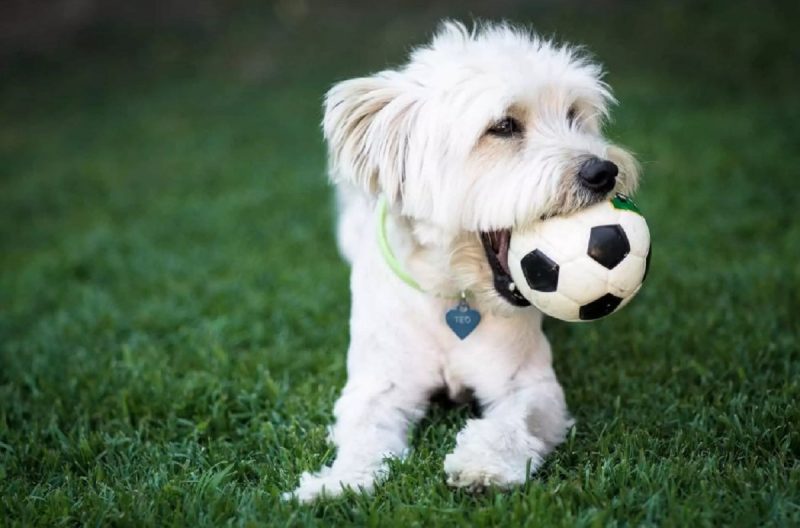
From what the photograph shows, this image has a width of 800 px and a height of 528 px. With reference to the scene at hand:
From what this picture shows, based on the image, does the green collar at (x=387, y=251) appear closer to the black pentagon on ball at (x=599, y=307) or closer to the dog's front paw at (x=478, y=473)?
the black pentagon on ball at (x=599, y=307)

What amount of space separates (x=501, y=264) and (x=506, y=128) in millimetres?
515

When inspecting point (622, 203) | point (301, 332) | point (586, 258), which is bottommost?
point (301, 332)

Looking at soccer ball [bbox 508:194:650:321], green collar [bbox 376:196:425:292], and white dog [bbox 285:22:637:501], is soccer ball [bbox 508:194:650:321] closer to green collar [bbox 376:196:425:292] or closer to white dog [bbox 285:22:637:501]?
white dog [bbox 285:22:637:501]

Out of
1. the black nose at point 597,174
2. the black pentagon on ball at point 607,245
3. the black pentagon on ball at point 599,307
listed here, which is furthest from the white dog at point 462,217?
the black pentagon on ball at point 599,307

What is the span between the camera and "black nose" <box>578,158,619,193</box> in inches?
118

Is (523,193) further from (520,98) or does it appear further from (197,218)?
(197,218)

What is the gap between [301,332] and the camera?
5109 mm

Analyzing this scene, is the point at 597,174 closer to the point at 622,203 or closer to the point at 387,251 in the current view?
the point at 622,203

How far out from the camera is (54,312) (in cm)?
587

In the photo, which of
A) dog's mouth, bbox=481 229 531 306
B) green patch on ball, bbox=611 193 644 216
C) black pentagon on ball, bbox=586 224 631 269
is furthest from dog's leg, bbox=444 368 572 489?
green patch on ball, bbox=611 193 644 216

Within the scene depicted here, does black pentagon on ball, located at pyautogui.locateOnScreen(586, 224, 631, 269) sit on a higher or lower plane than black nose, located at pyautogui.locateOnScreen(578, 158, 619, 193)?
lower

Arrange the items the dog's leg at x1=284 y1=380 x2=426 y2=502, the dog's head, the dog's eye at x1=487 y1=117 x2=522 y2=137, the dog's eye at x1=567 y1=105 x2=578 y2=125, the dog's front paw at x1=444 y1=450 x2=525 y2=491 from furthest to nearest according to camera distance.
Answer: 1. the dog's eye at x1=567 y1=105 x2=578 y2=125
2. the dog's eye at x1=487 y1=117 x2=522 y2=137
3. the dog's head
4. the dog's leg at x1=284 y1=380 x2=426 y2=502
5. the dog's front paw at x1=444 y1=450 x2=525 y2=491

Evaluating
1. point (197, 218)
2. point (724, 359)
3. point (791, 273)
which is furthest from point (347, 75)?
point (724, 359)

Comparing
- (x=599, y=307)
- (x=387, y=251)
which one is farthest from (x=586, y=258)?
(x=387, y=251)
